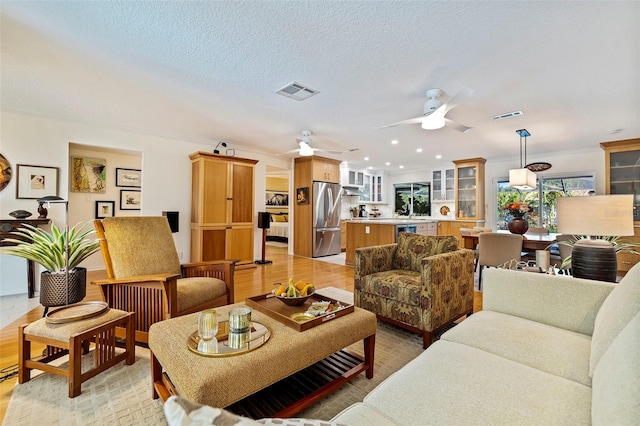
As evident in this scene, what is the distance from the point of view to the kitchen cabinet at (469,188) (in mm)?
6938

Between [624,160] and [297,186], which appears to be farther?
[297,186]

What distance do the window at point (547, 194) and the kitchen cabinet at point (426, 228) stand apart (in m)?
1.80

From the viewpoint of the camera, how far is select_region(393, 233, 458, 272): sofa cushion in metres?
2.82

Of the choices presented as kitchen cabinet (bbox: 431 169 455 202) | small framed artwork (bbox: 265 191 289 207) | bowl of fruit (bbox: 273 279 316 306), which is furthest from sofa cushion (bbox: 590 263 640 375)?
small framed artwork (bbox: 265 191 289 207)

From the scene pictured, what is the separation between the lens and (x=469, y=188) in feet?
23.4

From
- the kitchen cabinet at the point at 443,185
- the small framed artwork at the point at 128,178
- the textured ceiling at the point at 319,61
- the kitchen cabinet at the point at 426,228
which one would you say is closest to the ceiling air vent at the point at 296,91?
the textured ceiling at the point at 319,61

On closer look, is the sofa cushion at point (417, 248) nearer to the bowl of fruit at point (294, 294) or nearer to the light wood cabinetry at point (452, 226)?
the bowl of fruit at point (294, 294)

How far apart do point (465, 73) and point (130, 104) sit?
384cm

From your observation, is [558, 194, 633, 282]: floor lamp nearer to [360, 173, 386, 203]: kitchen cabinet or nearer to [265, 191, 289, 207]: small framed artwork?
[360, 173, 386, 203]: kitchen cabinet

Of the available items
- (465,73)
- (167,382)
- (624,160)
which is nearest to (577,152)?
(624,160)

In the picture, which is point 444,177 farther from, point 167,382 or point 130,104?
point 167,382

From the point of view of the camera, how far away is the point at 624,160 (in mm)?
5219

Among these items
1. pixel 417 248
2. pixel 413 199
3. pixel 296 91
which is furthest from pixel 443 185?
pixel 296 91

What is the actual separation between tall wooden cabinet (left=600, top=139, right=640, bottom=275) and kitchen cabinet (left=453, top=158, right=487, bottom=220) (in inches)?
84.1
